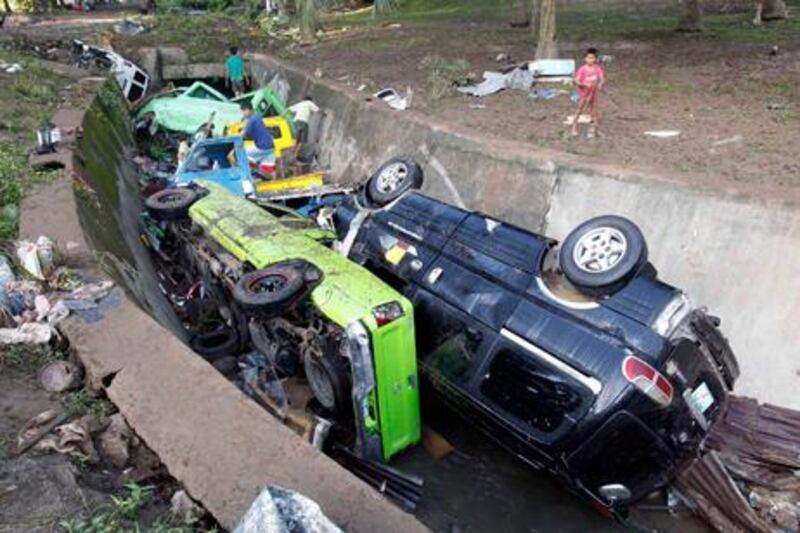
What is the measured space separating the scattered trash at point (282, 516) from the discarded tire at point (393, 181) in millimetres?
5294

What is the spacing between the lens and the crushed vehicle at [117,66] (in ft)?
62.2

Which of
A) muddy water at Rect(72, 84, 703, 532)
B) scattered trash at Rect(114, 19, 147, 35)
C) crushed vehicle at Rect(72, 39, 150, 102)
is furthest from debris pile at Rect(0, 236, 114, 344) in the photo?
scattered trash at Rect(114, 19, 147, 35)

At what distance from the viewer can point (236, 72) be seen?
779 inches

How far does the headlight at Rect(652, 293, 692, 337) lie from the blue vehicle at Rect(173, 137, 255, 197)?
746cm

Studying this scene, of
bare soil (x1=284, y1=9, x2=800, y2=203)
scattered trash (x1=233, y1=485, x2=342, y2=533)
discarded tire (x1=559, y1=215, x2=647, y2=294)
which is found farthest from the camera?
bare soil (x1=284, y1=9, x2=800, y2=203)

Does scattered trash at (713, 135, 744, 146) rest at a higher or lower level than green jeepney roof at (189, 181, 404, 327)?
higher

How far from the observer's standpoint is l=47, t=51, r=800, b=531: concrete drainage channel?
13.3 feet

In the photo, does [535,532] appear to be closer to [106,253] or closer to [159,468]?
[159,468]

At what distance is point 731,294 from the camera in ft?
22.7

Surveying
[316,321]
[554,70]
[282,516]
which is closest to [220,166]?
[316,321]

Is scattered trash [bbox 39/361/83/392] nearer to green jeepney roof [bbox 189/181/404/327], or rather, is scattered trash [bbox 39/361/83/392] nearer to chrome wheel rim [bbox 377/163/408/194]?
green jeepney roof [bbox 189/181/404/327]

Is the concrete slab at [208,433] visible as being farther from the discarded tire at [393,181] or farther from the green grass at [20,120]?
the discarded tire at [393,181]

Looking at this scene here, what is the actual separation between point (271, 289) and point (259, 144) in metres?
7.30

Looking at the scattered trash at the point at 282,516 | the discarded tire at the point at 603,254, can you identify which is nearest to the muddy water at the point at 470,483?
the discarded tire at the point at 603,254
